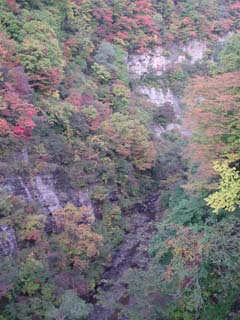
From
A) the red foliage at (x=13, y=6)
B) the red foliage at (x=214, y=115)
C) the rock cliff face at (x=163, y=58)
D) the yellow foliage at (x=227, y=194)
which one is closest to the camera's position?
the yellow foliage at (x=227, y=194)

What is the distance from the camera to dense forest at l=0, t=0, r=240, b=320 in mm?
11352

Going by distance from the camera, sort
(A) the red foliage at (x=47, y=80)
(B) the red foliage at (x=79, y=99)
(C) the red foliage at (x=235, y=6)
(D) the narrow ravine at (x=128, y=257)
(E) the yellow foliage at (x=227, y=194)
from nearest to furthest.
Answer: (E) the yellow foliage at (x=227, y=194) → (D) the narrow ravine at (x=128, y=257) → (A) the red foliage at (x=47, y=80) → (B) the red foliage at (x=79, y=99) → (C) the red foliage at (x=235, y=6)

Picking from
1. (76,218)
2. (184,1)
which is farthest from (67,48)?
(184,1)

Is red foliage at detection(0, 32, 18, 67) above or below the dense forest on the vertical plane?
above

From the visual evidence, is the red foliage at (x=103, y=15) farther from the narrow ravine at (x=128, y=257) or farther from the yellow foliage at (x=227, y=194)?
the yellow foliage at (x=227, y=194)

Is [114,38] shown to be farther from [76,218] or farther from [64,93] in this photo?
[76,218]

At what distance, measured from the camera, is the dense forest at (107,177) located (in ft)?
37.2

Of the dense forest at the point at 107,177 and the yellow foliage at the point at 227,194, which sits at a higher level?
the yellow foliage at the point at 227,194

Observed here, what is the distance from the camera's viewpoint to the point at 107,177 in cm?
2075

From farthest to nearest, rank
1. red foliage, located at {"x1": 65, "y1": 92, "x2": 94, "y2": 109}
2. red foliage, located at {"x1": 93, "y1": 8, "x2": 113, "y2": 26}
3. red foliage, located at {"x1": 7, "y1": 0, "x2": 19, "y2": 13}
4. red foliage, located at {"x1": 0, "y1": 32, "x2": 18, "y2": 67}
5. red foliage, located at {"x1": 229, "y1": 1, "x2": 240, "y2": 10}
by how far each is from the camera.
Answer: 1. red foliage, located at {"x1": 229, "y1": 1, "x2": 240, "y2": 10}
2. red foliage, located at {"x1": 93, "y1": 8, "x2": 113, "y2": 26}
3. red foliage, located at {"x1": 7, "y1": 0, "x2": 19, "y2": 13}
4. red foliage, located at {"x1": 65, "y1": 92, "x2": 94, "y2": 109}
5. red foliage, located at {"x1": 0, "y1": 32, "x2": 18, "y2": 67}

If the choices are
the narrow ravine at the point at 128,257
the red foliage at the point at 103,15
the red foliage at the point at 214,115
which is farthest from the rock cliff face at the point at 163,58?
the red foliage at the point at 214,115

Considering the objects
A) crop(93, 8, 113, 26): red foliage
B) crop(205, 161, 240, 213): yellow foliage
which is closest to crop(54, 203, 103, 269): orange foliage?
crop(205, 161, 240, 213): yellow foliage

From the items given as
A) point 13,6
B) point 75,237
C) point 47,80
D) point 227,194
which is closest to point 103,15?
point 13,6

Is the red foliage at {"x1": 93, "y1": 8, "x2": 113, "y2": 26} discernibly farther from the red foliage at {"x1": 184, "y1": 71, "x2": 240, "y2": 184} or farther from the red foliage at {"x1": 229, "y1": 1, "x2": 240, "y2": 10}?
the red foliage at {"x1": 184, "y1": 71, "x2": 240, "y2": 184}
